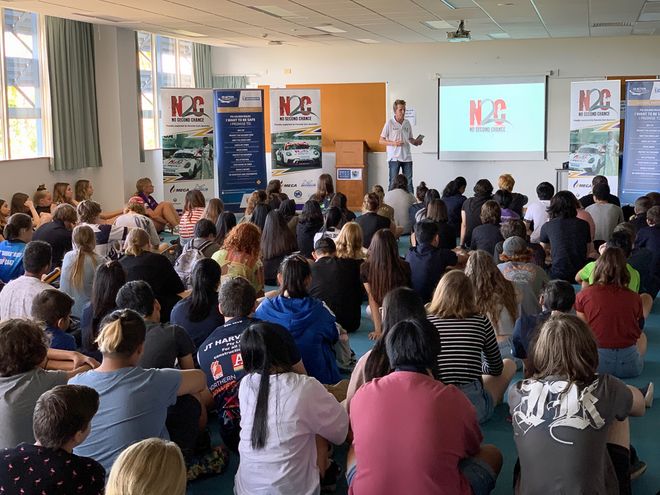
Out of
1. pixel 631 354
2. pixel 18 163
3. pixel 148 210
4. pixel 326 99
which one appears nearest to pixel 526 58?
pixel 326 99

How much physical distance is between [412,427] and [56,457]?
1.18m

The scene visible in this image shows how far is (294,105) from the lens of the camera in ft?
41.4

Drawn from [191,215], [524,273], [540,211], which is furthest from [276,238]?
[540,211]

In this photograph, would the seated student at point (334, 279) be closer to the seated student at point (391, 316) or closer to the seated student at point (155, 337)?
the seated student at point (155, 337)

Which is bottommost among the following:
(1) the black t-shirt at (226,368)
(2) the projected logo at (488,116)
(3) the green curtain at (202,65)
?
(1) the black t-shirt at (226,368)

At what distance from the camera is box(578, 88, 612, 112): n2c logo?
35.9 feet

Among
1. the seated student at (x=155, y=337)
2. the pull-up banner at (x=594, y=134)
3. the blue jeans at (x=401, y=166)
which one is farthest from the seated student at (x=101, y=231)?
the pull-up banner at (x=594, y=134)

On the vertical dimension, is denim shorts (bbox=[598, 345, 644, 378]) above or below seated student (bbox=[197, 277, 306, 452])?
below

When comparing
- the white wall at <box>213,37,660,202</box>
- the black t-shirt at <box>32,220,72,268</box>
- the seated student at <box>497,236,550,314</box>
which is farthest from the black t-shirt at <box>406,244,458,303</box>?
the white wall at <box>213,37,660,202</box>

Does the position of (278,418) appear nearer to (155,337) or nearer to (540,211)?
(155,337)

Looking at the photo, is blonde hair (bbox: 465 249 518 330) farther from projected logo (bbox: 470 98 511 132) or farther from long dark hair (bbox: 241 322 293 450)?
projected logo (bbox: 470 98 511 132)

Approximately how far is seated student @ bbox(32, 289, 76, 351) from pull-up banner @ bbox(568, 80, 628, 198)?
27.8 feet

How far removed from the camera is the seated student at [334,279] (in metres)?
6.26

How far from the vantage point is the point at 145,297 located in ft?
13.0
